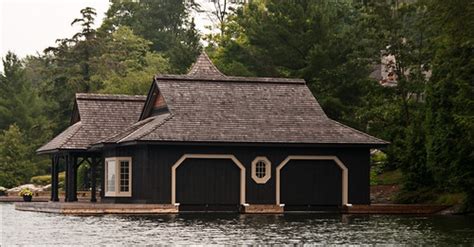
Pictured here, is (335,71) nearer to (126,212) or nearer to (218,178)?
(218,178)

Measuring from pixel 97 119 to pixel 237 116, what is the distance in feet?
27.3

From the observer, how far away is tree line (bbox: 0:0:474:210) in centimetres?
4181

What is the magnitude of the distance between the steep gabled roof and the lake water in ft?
13.7

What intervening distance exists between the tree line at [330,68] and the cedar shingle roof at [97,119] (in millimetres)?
12056

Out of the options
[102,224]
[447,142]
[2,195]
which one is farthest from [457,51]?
[2,195]

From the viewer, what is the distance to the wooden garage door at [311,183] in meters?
46.0

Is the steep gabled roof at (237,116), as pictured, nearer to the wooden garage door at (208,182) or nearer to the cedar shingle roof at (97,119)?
the wooden garage door at (208,182)

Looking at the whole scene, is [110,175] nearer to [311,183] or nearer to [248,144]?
[248,144]

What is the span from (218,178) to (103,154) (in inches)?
289

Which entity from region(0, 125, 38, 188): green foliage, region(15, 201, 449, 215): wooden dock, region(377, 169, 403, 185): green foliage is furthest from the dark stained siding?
region(0, 125, 38, 188): green foliage

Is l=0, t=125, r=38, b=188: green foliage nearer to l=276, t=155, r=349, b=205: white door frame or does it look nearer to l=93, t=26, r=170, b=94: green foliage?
l=93, t=26, r=170, b=94: green foliage

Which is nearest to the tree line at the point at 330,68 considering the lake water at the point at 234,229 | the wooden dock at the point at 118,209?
the lake water at the point at 234,229

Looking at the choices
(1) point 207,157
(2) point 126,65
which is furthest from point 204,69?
(2) point 126,65

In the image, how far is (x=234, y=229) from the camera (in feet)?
105
